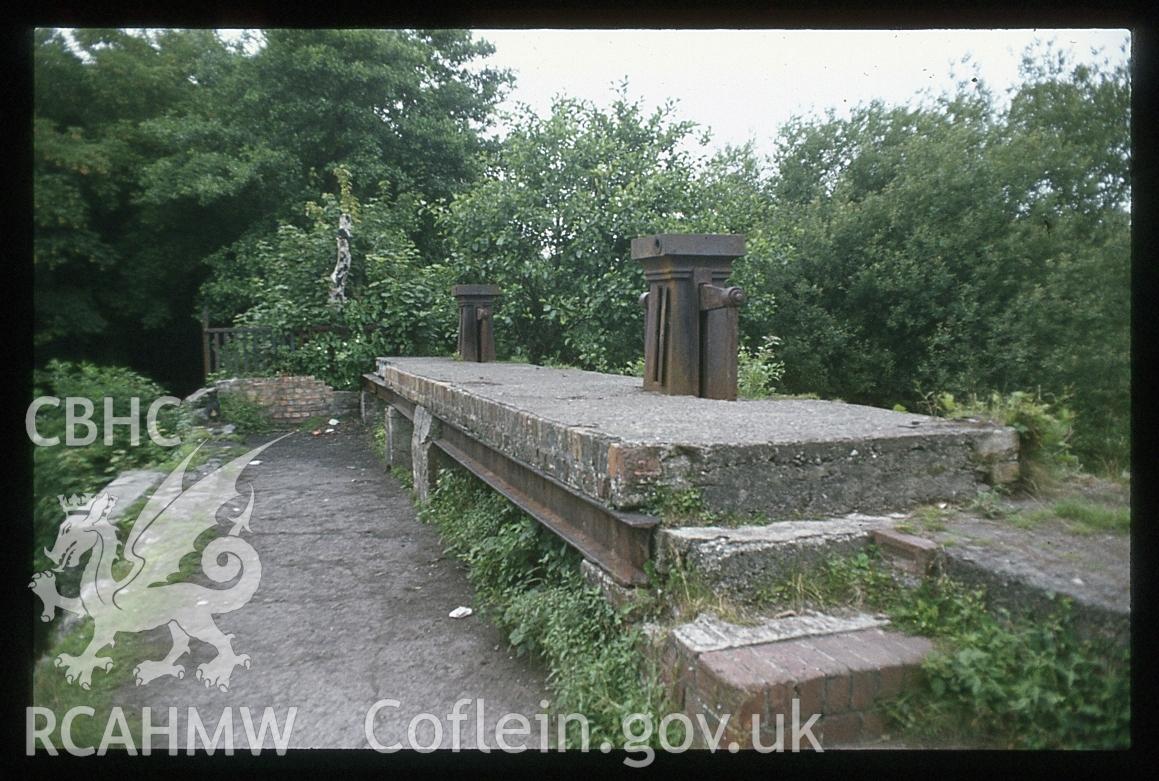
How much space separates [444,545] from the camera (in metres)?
4.99

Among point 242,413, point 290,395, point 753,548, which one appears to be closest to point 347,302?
point 290,395

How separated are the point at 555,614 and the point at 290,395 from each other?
28.7 ft

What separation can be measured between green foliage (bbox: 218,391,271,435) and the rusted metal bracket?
6.26m

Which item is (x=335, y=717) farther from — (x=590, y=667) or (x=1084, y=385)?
(x=1084, y=385)

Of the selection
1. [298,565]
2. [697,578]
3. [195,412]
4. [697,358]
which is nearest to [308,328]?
[195,412]

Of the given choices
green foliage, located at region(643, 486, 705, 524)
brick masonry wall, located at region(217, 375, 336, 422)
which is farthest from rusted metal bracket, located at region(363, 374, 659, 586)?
brick masonry wall, located at region(217, 375, 336, 422)

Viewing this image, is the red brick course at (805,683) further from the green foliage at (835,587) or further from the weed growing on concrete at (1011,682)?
the green foliage at (835,587)

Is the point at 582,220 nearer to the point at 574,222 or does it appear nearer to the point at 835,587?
the point at 574,222

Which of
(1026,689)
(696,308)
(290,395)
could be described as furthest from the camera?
(290,395)

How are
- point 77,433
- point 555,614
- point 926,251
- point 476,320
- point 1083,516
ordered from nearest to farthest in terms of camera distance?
point 1083,516, point 77,433, point 555,614, point 476,320, point 926,251

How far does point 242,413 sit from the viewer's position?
9.74m

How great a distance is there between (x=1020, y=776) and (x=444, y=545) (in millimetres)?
3812

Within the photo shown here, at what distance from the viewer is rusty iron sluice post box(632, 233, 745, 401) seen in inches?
165

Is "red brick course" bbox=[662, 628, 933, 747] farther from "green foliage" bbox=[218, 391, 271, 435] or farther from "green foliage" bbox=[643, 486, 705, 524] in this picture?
"green foliage" bbox=[218, 391, 271, 435]
